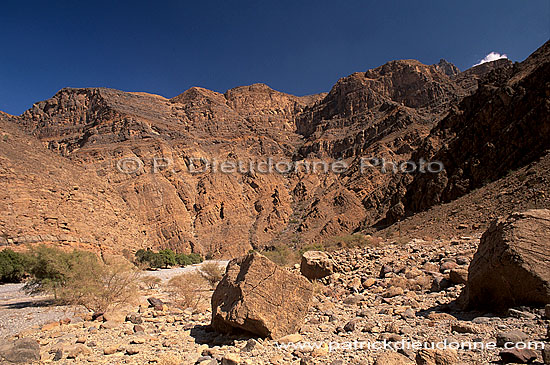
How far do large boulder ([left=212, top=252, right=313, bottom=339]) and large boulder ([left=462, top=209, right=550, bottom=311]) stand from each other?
9.57 feet

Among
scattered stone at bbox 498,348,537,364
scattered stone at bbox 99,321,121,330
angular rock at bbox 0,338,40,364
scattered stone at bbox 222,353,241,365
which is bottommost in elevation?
scattered stone at bbox 99,321,121,330

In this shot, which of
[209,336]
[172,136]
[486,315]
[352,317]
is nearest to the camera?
[486,315]

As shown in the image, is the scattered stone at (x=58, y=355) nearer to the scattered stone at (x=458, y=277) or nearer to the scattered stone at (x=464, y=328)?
the scattered stone at (x=464, y=328)

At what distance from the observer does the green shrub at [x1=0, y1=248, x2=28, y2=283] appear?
1944 cm

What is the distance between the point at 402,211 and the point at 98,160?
5424 cm

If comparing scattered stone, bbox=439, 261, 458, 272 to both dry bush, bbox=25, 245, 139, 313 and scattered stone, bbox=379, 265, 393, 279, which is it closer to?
scattered stone, bbox=379, 265, 393, 279

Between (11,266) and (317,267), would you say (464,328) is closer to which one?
(317,267)

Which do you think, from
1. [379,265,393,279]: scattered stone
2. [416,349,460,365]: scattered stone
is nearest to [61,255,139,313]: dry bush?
[379,265,393,279]: scattered stone

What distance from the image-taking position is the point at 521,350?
2.92 meters

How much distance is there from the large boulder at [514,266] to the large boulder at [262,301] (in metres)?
2.92

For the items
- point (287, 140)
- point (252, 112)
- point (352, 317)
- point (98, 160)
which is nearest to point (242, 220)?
point (98, 160)

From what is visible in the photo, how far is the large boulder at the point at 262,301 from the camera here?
4.80m

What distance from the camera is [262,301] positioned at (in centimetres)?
496

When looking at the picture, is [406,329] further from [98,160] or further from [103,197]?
[98,160]
